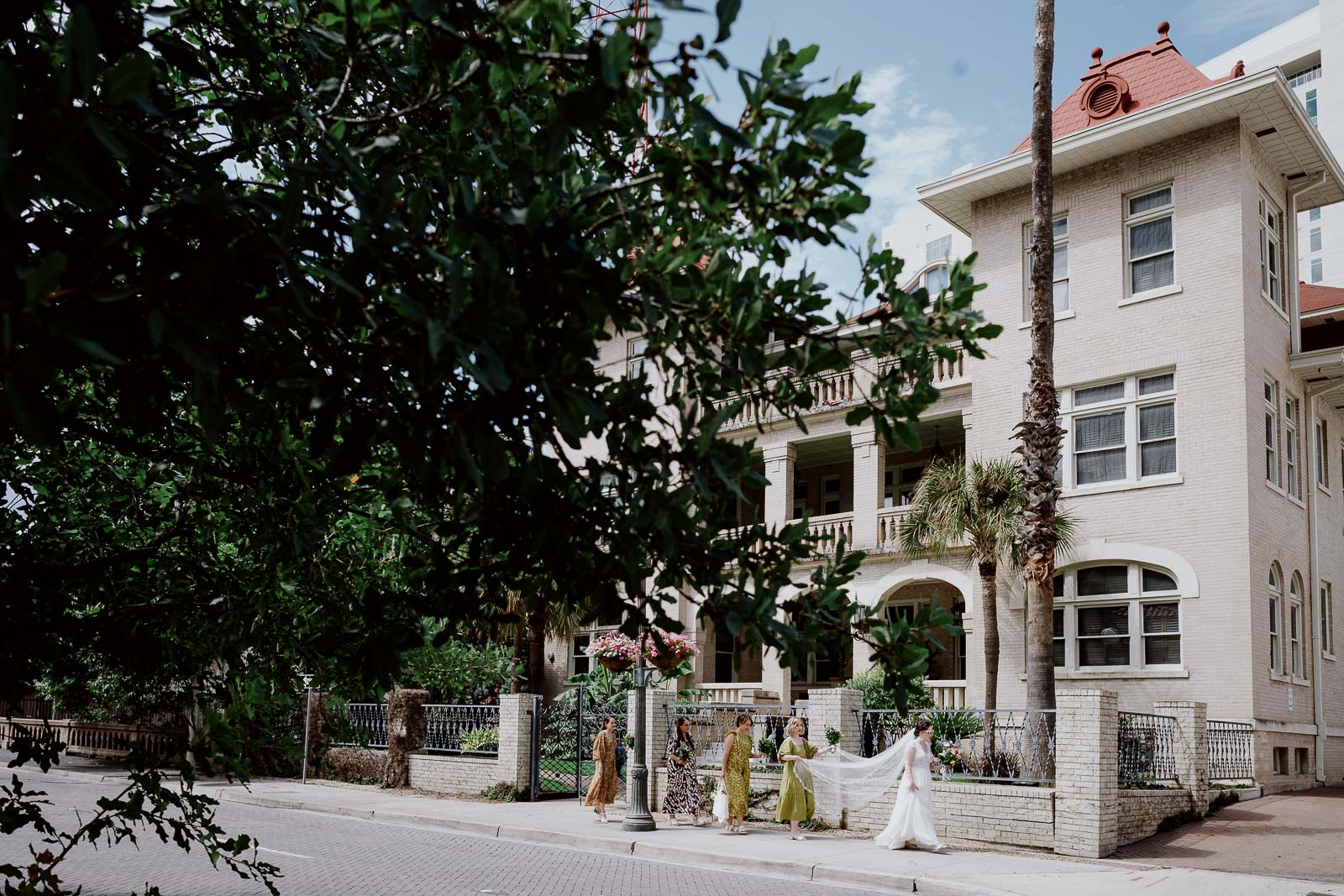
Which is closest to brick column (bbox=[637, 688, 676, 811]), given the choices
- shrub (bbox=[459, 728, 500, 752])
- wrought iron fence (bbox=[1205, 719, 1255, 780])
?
shrub (bbox=[459, 728, 500, 752])

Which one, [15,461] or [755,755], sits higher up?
[15,461]

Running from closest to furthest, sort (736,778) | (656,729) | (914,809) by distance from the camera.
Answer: (914,809) → (736,778) → (656,729)

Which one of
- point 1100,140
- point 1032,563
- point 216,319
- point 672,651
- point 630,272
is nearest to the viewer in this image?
point 216,319

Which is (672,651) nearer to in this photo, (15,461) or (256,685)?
(256,685)

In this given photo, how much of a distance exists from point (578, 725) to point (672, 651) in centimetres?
1749

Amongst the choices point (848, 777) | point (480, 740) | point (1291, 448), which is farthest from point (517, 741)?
point (1291, 448)

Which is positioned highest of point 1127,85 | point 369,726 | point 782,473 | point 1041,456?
point 1127,85

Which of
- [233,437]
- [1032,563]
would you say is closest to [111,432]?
[233,437]

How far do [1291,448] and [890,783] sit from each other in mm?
12943

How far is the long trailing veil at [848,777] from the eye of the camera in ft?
51.8

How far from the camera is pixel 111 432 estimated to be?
443cm

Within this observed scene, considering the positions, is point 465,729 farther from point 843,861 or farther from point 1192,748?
point 1192,748

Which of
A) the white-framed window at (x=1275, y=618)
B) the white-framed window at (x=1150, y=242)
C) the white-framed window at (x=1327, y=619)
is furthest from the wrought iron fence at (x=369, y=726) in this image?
the white-framed window at (x=1327, y=619)

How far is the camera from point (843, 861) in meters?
13.9
